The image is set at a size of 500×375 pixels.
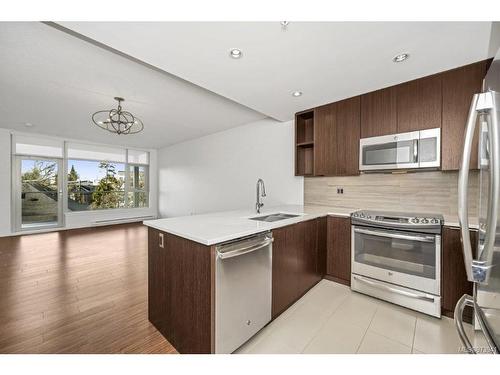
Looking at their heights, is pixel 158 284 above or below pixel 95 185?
below

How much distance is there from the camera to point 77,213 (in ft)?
19.1

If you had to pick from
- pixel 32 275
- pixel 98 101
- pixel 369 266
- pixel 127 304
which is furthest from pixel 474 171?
pixel 32 275

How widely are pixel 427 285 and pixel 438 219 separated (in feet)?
1.97

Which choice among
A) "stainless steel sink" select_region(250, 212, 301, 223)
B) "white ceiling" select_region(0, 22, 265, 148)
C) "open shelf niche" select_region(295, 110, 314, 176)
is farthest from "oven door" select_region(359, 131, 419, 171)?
"white ceiling" select_region(0, 22, 265, 148)

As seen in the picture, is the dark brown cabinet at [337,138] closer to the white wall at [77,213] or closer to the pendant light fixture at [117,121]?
the pendant light fixture at [117,121]

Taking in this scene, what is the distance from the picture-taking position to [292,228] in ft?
6.55

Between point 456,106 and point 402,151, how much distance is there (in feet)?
1.87

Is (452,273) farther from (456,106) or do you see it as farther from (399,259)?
(456,106)

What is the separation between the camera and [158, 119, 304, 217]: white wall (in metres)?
3.71

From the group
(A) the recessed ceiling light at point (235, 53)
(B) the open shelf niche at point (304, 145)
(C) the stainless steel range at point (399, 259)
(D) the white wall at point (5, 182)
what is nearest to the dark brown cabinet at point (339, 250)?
(C) the stainless steel range at point (399, 259)

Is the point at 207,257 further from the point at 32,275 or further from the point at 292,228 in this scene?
the point at 32,275

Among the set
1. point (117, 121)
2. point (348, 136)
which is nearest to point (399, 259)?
point (348, 136)

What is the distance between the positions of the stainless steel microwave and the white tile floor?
57.1 inches
